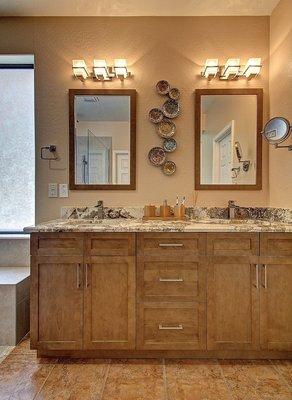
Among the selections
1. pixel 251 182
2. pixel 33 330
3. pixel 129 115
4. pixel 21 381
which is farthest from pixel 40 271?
pixel 251 182

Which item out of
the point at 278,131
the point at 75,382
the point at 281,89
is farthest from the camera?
the point at 281,89

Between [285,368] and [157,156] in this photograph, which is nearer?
[285,368]

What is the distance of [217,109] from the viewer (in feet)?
8.75

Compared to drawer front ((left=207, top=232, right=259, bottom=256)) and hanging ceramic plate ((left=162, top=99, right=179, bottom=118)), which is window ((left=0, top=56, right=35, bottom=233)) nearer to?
hanging ceramic plate ((left=162, top=99, right=179, bottom=118))

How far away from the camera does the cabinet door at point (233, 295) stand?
2.03 meters

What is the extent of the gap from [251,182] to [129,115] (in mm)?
1196

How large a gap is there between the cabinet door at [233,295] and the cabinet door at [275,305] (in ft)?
0.15

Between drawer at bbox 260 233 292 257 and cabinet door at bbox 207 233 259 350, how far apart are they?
0.05 metres

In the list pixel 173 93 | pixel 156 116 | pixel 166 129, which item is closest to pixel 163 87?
pixel 173 93

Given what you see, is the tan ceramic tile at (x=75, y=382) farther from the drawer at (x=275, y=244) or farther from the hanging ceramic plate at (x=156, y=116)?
the hanging ceramic plate at (x=156, y=116)

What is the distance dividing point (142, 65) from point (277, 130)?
1.25 m

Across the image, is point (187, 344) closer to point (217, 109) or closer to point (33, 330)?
point (33, 330)

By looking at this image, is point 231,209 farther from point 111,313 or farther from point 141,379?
point 141,379

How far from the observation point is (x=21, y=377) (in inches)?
74.8
